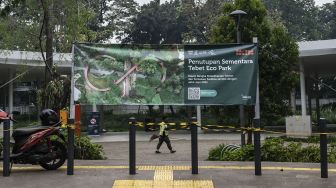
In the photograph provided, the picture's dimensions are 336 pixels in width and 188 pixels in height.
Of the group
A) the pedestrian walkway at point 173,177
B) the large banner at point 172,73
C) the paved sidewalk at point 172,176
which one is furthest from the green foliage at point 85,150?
the pedestrian walkway at point 173,177

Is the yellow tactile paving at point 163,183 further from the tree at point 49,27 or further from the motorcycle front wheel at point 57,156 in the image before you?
the tree at point 49,27

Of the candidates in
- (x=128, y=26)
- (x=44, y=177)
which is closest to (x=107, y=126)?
(x=128, y=26)

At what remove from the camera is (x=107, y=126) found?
3438 cm

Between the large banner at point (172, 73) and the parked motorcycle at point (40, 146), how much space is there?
1947 millimetres

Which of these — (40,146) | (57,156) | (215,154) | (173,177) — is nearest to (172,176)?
(173,177)

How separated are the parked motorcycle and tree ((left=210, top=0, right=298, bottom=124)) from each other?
423 inches

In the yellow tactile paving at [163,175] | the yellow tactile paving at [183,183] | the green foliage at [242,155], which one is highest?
the green foliage at [242,155]

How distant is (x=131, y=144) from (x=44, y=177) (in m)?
1.64

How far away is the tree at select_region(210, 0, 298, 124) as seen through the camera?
1920cm

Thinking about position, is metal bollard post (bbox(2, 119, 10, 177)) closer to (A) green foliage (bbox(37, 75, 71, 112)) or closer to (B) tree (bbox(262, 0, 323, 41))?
(A) green foliage (bbox(37, 75, 71, 112))

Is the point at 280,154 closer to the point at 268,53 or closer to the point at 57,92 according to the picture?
the point at 57,92

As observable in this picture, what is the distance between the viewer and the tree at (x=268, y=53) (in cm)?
1920

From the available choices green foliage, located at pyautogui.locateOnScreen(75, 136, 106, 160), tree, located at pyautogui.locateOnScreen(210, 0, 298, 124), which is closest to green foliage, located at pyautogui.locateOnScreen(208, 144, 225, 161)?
green foliage, located at pyautogui.locateOnScreen(75, 136, 106, 160)

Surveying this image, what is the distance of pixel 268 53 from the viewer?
19156 millimetres
